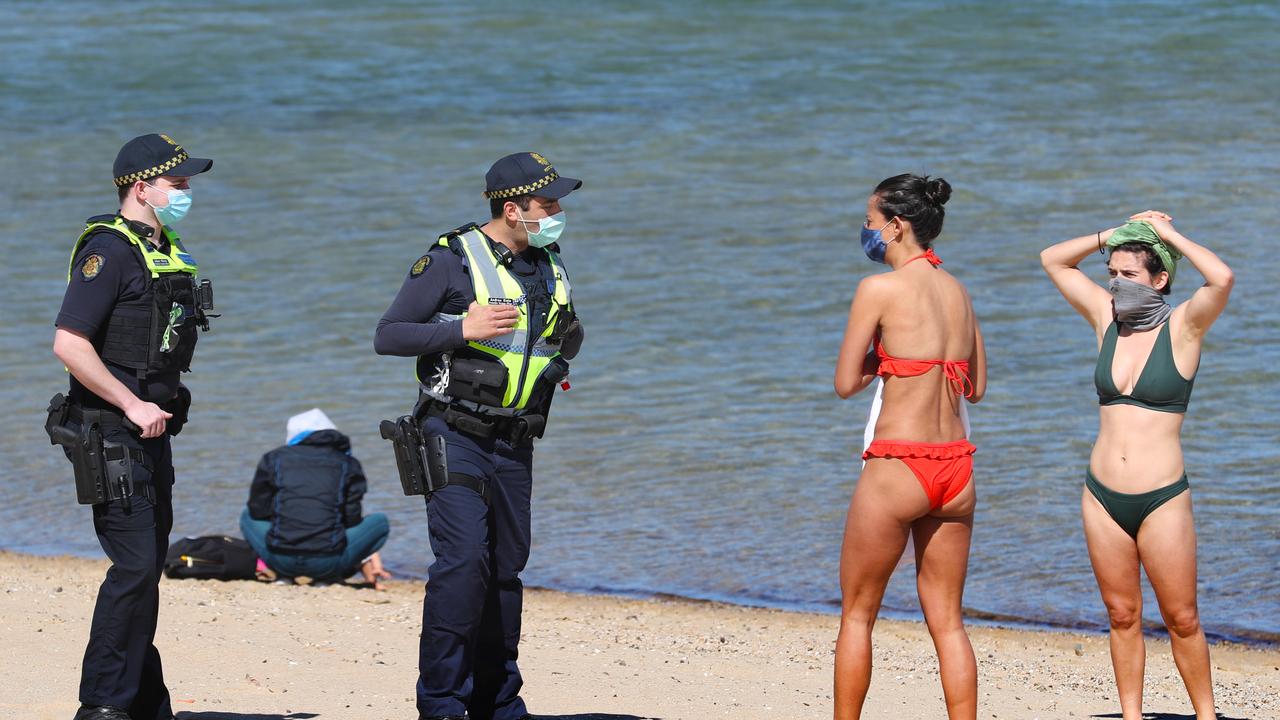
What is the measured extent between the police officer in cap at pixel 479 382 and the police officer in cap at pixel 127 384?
2.09ft

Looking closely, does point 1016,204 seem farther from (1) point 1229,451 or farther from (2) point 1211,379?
(1) point 1229,451

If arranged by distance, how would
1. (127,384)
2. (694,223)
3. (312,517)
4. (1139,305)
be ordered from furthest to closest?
(694,223)
(312,517)
(1139,305)
(127,384)

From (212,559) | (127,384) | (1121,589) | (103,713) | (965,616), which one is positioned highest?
(127,384)

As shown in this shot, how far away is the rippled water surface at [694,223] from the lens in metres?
8.98

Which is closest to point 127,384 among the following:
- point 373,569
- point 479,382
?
point 479,382

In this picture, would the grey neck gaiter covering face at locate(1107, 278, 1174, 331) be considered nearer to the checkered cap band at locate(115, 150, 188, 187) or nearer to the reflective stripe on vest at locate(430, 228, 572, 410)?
the reflective stripe on vest at locate(430, 228, 572, 410)

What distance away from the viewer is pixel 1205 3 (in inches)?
1153

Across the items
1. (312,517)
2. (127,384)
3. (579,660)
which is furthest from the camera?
(312,517)

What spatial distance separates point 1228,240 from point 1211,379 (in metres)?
3.96

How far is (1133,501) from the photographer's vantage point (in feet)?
16.7

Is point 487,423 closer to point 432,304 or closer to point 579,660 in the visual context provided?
point 432,304

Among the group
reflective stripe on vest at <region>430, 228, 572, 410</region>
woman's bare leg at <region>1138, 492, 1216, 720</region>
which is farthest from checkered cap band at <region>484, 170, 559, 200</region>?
woman's bare leg at <region>1138, 492, 1216, 720</region>

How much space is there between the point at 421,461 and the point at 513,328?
1.56ft

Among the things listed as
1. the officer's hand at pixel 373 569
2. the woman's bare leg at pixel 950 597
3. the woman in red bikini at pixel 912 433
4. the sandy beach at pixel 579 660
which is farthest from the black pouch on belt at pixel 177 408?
the officer's hand at pixel 373 569
